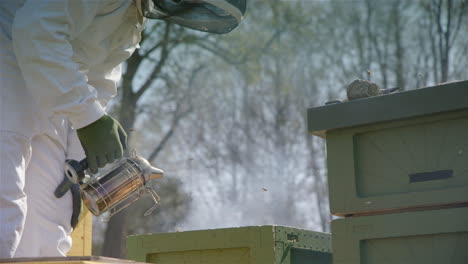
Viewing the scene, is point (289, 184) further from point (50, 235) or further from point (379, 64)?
point (50, 235)

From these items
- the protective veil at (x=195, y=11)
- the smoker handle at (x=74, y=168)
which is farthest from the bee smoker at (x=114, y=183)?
the protective veil at (x=195, y=11)

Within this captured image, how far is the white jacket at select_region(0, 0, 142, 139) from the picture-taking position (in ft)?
5.04

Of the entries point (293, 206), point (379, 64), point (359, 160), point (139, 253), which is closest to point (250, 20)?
point (379, 64)

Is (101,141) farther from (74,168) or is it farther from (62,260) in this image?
(62,260)

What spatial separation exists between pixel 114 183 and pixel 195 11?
0.48 m

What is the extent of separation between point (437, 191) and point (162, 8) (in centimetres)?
82

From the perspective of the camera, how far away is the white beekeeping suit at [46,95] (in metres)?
1.53

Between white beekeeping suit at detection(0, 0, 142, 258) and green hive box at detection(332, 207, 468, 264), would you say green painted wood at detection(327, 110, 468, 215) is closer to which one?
green hive box at detection(332, 207, 468, 264)

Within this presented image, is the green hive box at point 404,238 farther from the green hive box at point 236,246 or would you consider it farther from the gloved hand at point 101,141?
the gloved hand at point 101,141

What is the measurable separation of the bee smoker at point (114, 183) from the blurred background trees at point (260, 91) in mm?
4275

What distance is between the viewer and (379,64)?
6.46 meters

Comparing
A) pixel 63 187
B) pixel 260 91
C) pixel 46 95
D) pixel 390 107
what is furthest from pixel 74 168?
pixel 260 91

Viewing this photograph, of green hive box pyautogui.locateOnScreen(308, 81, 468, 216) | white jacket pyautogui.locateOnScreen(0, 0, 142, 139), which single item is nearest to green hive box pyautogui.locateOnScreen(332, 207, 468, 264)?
green hive box pyautogui.locateOnScreen(308, 81, 468, 216)

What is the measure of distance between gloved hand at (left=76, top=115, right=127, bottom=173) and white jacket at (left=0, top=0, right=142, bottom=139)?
0.03 meters
